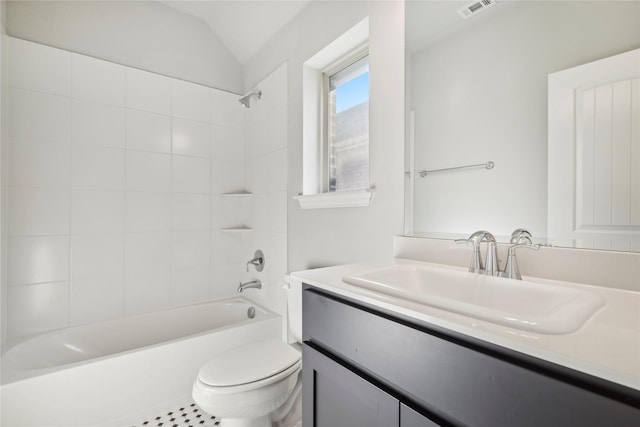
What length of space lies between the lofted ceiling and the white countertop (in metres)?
1.91

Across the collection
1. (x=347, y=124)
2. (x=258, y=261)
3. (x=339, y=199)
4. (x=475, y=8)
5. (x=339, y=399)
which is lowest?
(x=339, y=399)

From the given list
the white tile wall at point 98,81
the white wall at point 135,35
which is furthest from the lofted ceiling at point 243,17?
the white tile wall at point 98,81

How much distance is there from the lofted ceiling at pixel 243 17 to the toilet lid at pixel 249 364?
2005mm

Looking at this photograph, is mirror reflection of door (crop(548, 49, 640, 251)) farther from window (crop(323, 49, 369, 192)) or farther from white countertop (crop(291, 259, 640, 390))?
window (crop(323, 49, 369, 192))

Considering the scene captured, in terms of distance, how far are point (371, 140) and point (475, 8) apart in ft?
1.99

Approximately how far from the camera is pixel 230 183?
2469 mm

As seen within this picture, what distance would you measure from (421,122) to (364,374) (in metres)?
0.98

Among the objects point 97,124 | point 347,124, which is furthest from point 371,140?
point 97,124

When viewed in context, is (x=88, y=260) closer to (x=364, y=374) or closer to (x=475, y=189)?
(x=364, y=374)

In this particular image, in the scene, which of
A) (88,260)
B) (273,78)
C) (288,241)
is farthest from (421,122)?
(88,260)

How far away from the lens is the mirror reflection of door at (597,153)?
0.72 metres

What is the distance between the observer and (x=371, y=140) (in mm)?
1346

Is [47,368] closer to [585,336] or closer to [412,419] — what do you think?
[412,419]

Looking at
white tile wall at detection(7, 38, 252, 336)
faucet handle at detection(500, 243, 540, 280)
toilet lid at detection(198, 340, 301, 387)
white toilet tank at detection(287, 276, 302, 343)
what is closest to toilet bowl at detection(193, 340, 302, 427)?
toilet lid at detection(198, 340, 301, 387)
